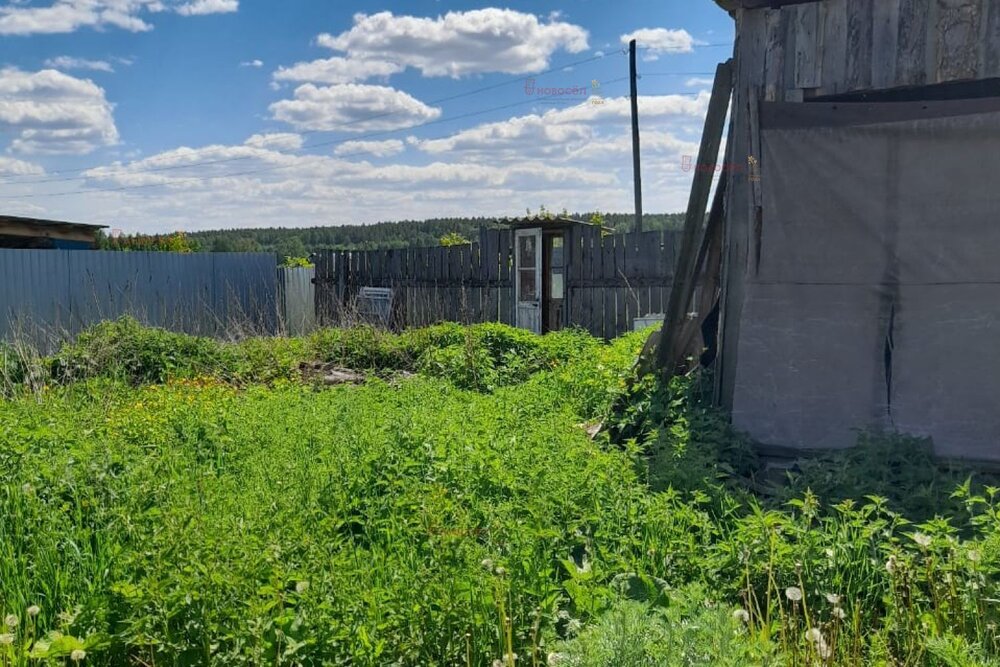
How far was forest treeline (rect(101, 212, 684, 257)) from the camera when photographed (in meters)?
23.9

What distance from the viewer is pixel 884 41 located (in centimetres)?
566

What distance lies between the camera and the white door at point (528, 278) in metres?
14.9

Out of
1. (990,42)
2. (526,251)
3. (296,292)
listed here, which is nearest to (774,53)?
(990,42)

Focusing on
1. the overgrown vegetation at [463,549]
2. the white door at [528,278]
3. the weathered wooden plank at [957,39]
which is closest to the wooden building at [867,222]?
the weathered wooden plank at [957,39]

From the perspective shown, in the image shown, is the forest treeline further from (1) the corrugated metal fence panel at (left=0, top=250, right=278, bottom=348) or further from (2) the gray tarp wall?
(2) the gray tarp wall

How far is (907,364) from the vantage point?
5.54 meters

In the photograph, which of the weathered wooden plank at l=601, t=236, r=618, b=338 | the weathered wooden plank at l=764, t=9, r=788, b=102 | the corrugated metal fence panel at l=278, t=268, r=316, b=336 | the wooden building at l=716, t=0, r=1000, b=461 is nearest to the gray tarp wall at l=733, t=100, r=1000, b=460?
the wooden building at l=716, t=0, r=1000, b=461

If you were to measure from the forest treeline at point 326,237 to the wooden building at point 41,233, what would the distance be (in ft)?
→ 12.2

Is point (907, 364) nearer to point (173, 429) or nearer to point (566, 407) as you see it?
point (566, 407)

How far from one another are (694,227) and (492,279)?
9247 mm

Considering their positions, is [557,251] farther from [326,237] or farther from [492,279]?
[326,237]

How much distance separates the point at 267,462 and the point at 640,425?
290cm

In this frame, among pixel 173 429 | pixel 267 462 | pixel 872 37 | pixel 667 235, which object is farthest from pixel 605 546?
pixel 667 235

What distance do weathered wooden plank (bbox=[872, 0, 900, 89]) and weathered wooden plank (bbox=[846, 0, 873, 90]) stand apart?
0.03 metres
